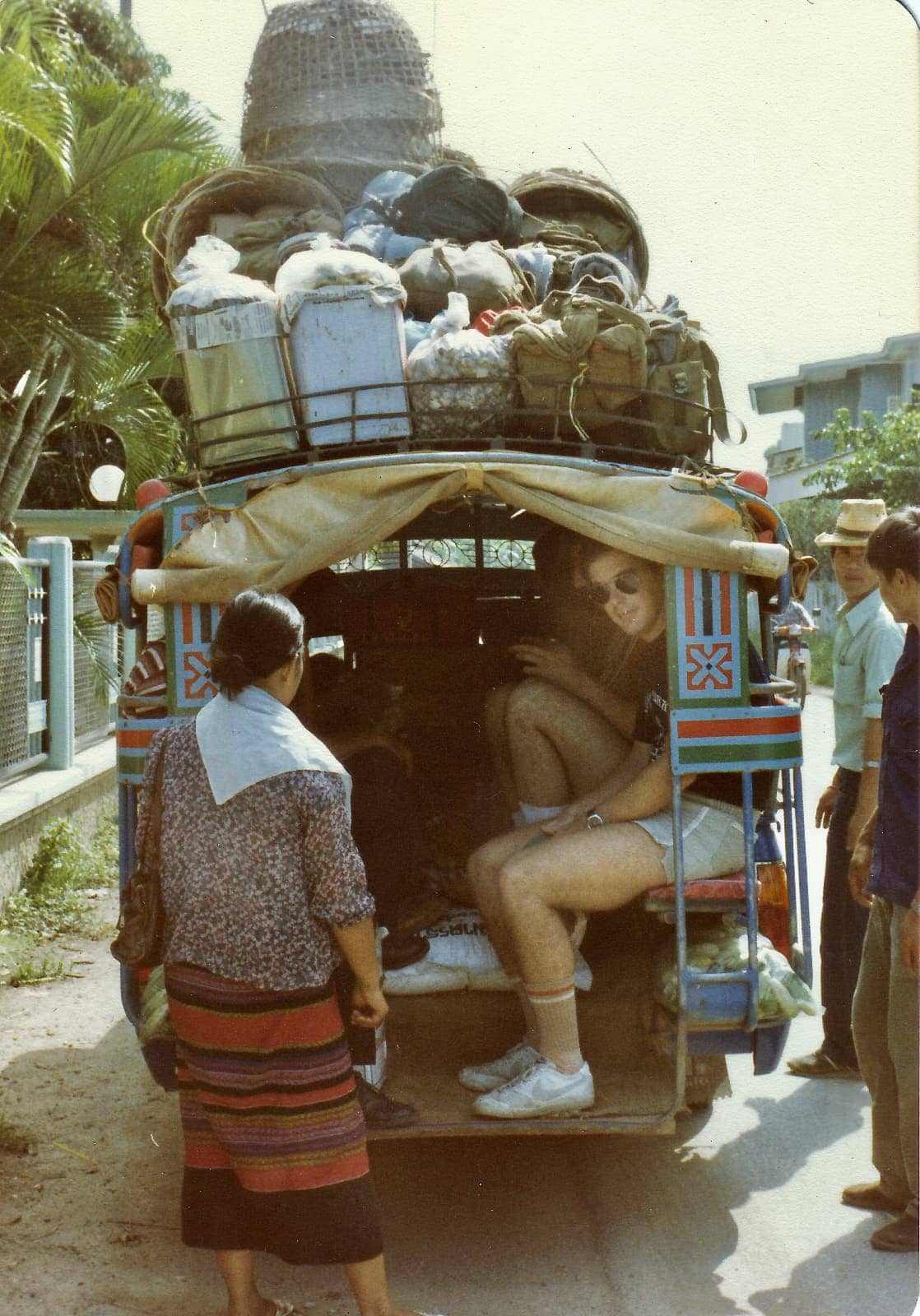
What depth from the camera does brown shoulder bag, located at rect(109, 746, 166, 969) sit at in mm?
3281

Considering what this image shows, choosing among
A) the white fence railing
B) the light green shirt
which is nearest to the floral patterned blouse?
the light green shirt

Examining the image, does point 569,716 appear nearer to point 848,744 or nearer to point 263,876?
point 848,744

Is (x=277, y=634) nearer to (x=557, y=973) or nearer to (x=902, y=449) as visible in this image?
(x=557, y=973)

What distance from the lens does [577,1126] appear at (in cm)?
384

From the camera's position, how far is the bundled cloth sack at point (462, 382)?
4219mm

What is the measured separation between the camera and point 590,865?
12.9ft

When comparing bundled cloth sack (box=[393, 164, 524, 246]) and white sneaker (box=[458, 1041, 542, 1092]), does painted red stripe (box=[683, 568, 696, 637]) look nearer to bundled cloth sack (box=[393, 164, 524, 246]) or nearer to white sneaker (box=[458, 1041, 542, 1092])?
white sneaker (box=[458, 1041, 542, 1092])

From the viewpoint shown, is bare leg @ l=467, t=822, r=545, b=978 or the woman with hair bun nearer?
the woman with hair bun

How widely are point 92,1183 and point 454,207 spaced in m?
3.89

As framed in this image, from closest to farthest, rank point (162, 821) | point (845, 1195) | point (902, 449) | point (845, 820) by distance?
point (162, 821)
point (845, 1195)
point (845, 820)
point (902, 449)

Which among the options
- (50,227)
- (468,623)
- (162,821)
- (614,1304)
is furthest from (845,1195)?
(50,227)

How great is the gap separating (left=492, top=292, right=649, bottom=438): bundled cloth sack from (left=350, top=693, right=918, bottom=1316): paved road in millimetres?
2457

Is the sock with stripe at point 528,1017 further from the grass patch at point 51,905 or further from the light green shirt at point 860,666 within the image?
the grass patch at point 51,905

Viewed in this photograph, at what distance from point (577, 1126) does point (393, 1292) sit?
0.68 metres
